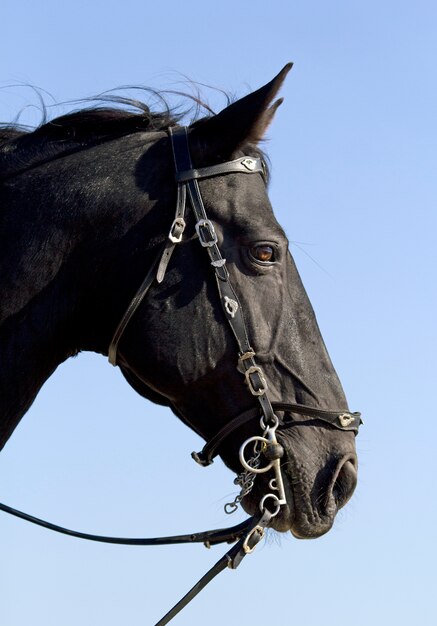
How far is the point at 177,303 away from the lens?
656 centimetres

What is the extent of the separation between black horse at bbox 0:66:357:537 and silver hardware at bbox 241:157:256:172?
0.18 meters

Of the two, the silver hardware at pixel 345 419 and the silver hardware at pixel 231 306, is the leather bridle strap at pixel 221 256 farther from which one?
the silver hardware at pixel 345 419

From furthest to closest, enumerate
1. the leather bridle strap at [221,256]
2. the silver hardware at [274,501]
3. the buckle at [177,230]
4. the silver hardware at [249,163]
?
1. the silver hardware at [249,163]
2. the buckle at [177,230]
3. the leather bridle strap at [221,256]
4. the silver hardware at [274,501]

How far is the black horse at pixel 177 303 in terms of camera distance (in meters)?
6.46

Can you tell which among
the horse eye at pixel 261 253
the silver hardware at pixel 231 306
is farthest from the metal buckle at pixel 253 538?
the horse eye at pixel 261 253

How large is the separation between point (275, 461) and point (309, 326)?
85 centimetres

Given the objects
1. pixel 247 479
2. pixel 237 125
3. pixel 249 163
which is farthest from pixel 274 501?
pixel 237 125

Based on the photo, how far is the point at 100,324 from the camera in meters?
6.70

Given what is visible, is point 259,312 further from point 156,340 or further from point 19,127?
point 19,127

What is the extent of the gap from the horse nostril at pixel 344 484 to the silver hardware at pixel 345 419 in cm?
19

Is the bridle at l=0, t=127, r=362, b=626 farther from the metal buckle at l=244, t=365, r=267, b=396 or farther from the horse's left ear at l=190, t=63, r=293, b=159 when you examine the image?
the horse's left ear at l=190, t=63, r=293, b=159

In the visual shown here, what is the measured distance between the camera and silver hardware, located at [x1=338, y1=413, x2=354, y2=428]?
6512 mm

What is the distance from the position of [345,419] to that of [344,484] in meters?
0.36

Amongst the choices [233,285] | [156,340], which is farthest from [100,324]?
[233,285]
